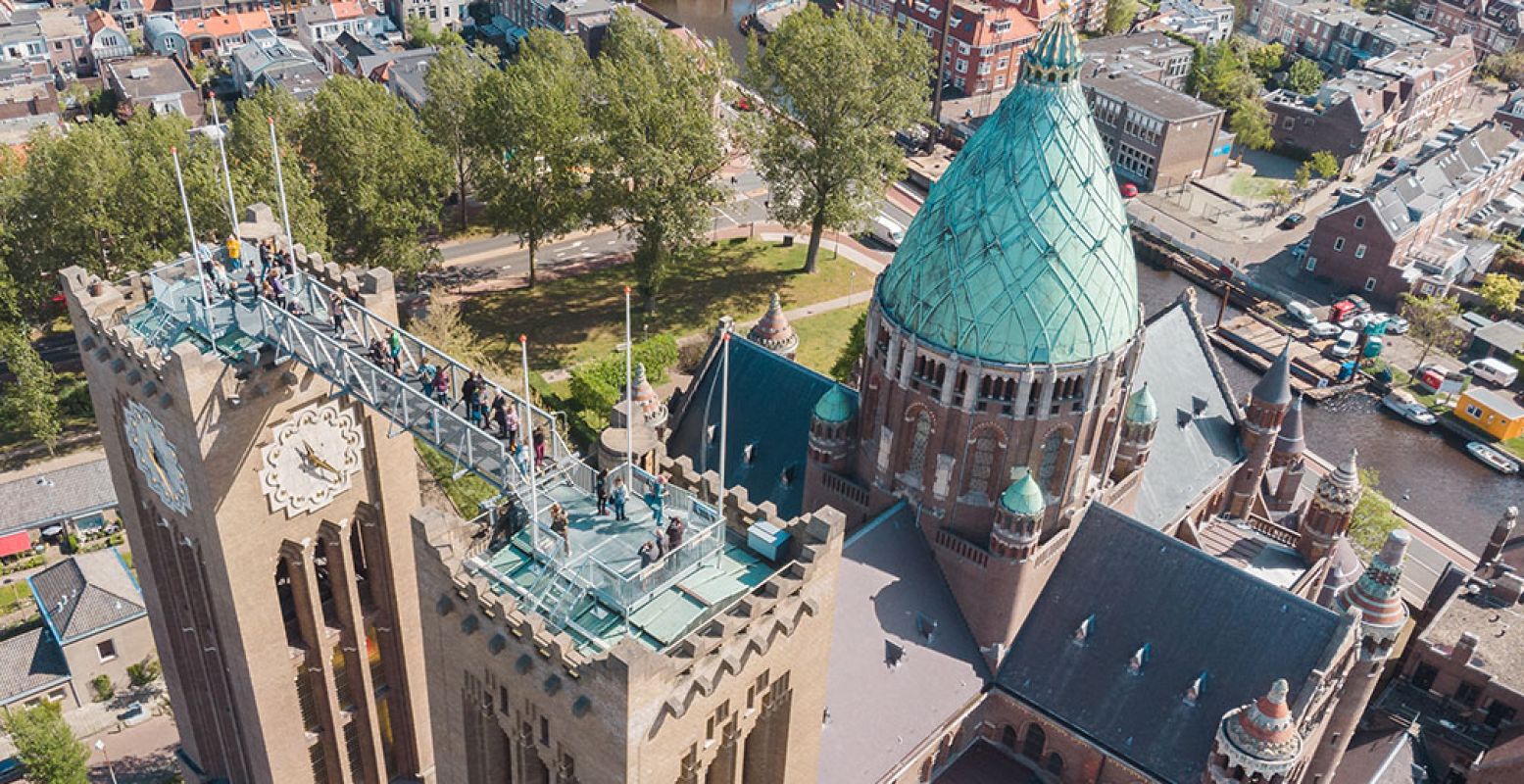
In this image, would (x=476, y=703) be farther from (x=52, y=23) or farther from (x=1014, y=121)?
(x=52, y=23)

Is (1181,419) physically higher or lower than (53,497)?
higher

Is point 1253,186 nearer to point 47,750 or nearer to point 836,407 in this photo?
point 836,407

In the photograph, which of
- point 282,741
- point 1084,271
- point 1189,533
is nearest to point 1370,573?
point 1189,533

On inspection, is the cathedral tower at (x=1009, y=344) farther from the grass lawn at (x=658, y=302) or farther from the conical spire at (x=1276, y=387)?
the grass lawn at (x=658, y=302)

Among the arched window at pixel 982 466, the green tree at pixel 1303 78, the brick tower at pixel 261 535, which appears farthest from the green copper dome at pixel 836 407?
the green tree at pixel 1303 78

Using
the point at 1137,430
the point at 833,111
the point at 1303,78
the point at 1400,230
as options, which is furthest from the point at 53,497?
the point at 1303,78

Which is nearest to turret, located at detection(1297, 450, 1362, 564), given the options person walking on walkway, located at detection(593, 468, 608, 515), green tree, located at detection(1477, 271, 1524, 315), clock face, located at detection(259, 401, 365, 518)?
person walking on walkway, located at detection(593, 468, 608, 515)

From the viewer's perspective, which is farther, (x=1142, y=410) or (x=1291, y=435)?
(x=1291, y=435)
